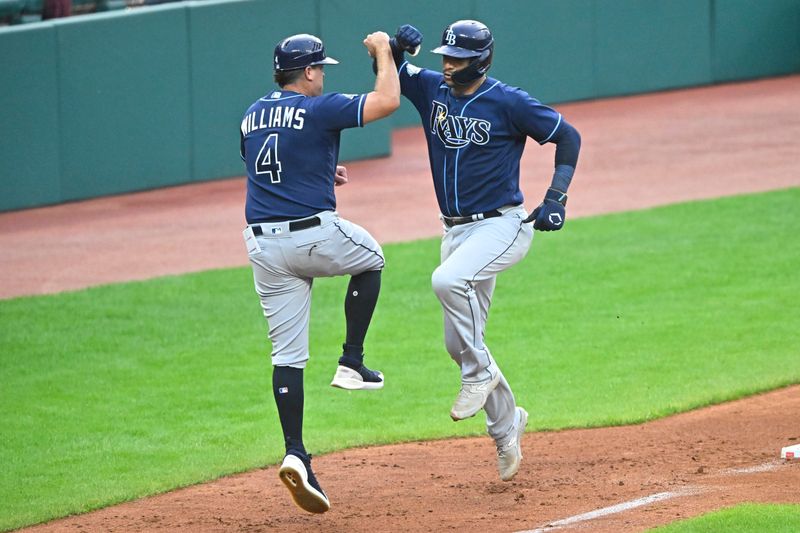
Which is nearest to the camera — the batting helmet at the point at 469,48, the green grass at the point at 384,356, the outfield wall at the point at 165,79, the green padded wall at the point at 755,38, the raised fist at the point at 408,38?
the batting helmet at the point at 469,48

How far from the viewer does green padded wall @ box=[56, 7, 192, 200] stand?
1564 centimetres

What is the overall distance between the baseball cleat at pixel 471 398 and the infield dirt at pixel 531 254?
49 cm

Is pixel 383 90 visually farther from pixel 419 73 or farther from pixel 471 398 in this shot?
pixel 471 398

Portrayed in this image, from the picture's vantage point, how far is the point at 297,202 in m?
6.34

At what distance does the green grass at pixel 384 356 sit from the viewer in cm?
813

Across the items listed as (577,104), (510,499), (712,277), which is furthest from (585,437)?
(577,104)

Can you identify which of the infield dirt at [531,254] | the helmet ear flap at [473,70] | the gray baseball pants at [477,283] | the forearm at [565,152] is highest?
the helmet ear flap at [473,70]

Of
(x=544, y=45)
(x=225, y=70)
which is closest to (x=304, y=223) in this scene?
(x=225, y=70)

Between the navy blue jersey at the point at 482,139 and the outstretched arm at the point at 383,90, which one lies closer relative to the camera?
the outstretched arm at the point at 383,90

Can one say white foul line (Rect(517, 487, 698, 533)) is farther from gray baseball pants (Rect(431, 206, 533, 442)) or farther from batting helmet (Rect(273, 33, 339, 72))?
batting helmet (Rect(273, 33, 339, 72))

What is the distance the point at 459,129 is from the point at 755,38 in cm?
1675

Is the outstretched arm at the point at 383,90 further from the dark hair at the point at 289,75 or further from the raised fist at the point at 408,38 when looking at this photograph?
the dark hair at the point at 289,75

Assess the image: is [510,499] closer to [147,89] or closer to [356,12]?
[147,89]


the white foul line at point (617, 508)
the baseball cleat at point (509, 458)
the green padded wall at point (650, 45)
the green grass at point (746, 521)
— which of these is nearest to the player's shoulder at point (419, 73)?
the baseball cleat at point (509, 458)
